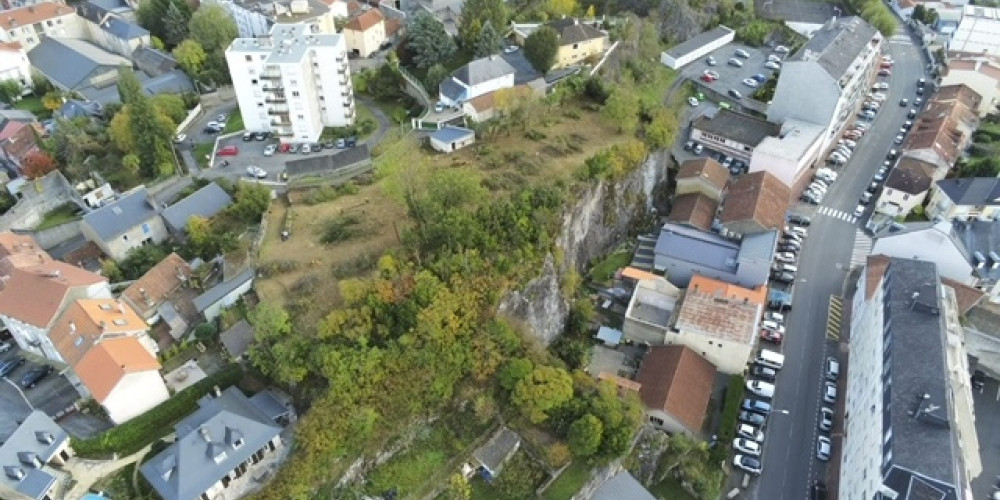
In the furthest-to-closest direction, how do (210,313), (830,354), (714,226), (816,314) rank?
1. (714,226)
2. (816,314)
3. (830,354)
4. (210,313)

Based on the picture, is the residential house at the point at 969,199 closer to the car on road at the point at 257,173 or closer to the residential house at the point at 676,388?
the residential house at the point at 676,388

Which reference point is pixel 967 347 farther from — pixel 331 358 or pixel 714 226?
pixel 331 358

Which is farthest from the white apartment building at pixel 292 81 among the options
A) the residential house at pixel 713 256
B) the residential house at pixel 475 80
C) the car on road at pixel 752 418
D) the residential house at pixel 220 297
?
→ the car on road at pixel 752 418

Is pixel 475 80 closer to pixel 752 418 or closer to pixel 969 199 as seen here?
pixel 752 418

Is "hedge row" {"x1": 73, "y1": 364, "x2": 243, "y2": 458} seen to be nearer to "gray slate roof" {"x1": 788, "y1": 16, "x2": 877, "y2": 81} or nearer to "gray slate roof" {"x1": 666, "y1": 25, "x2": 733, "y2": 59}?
"gray slate roof" {"x1": 788, "y1": 16, "x2": 877, "y2": 81}

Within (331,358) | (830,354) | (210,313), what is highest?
(331,358)

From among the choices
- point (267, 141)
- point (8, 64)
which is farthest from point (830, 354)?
point (8, 64)

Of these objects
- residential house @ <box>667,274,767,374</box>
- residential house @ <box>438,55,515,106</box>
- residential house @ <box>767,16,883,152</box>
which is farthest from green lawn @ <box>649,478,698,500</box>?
residential house @ <box>438,55,515,106</box>

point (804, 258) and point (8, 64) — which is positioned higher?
point (8, 64)
